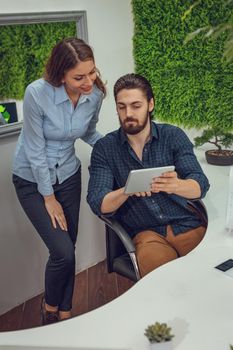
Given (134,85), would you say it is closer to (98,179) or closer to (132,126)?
(132,126)

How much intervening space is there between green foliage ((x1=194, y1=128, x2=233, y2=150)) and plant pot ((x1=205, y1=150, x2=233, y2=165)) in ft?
0.13

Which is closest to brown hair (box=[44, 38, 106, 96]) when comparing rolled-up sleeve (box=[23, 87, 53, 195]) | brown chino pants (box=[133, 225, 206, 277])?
rolled-up sleeve (box=[23, 87, 53, 195])

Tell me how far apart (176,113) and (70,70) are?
1233 millimetres

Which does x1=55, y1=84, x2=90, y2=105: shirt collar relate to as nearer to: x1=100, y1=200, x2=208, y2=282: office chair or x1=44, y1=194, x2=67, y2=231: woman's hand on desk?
x1=44, y1=194, x2=67, y2=231: woman's hand on desk

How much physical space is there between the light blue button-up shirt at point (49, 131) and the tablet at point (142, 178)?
51cm

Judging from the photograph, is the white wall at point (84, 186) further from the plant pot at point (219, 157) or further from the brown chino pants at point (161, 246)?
the brown chino pants at point (161, 246)

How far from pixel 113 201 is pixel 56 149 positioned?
0.45 m

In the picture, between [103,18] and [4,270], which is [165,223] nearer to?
[4,270]

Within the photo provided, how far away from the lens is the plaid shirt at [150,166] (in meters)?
2.31

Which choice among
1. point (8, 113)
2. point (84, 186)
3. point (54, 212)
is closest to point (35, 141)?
point (54, 212)

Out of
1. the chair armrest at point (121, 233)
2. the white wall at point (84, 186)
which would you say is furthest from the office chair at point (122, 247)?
the white wall at point (84, 186)

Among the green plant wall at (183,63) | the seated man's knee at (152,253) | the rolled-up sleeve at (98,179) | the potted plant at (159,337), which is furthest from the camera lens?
the green plant wall at (183,63)

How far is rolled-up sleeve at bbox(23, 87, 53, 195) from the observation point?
7.39 ft

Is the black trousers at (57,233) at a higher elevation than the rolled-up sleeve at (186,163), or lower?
lower
